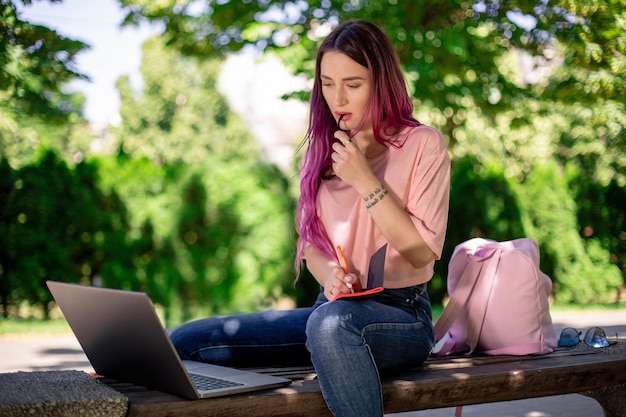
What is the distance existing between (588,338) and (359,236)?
1.21 metres

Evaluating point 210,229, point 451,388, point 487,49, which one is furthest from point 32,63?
point 451,388

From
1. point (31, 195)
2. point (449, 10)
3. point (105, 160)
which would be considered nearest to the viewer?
point (31, 195)

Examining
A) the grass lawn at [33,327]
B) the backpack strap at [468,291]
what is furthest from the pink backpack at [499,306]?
the grass lawn at [33,327]

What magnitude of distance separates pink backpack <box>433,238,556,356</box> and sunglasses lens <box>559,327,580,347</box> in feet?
0.65

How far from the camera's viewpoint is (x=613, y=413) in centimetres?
320

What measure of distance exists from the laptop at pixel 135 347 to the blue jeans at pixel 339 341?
0.69 feet

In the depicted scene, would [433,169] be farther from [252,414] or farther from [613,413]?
[613,413]

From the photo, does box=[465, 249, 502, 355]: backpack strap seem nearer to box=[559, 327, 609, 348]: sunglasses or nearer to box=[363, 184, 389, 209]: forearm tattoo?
box=[559, 327, 609, 348]: sunglasses

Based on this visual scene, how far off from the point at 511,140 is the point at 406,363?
21.0 meters

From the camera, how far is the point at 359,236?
2855mm

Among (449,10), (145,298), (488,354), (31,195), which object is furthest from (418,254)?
(449,10)

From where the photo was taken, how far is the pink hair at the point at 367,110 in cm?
282

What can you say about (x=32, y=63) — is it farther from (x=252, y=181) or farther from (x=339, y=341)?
(x=339, y=341)

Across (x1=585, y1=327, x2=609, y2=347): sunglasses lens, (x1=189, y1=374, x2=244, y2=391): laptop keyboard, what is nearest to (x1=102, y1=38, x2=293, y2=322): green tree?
(x1=585, y1=327, x2=609, y2=347): sunglasses lens
